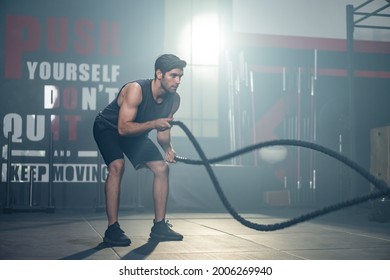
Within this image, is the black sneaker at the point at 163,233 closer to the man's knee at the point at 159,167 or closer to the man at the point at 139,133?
the man at the point at 139,133

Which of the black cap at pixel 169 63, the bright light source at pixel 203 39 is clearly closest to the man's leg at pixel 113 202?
the black cap at pixel 169 63

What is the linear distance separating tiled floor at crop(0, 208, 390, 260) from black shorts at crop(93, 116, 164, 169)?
20.6 inches

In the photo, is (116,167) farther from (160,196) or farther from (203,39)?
(203,39)

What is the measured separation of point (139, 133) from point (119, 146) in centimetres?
26

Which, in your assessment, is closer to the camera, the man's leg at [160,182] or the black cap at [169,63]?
the black cap at [169,63]

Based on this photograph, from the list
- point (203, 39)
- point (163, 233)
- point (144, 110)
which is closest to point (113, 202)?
point (163, 233)

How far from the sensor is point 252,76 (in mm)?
7488

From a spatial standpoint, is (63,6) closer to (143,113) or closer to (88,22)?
(88,22)

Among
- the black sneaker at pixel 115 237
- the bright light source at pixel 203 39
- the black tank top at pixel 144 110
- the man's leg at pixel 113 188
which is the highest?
the bright light source at pixel 203 39

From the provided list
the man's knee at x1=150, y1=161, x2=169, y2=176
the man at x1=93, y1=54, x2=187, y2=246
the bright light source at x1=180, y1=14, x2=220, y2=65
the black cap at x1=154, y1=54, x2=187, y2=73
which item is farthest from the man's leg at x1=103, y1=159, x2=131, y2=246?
the bright light source at x1=180, y1=14, x2=220, y2=65

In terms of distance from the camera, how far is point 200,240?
3277mm

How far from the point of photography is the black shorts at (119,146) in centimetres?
298
